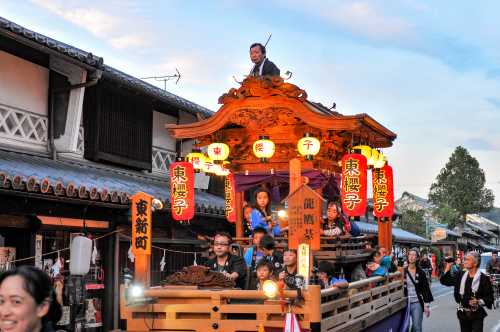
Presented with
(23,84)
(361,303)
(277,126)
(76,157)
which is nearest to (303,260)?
(361,303)

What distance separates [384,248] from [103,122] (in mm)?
7709

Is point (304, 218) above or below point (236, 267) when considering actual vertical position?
above

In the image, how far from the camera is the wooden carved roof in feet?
37.8

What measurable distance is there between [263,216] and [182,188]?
2.22 m

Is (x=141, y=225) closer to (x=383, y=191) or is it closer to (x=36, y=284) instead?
(x=36, y=284)

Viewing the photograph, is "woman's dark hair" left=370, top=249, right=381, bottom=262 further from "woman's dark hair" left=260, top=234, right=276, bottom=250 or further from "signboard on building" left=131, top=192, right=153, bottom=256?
"signboard on building" left=131, top=192, right=153, bottom=256

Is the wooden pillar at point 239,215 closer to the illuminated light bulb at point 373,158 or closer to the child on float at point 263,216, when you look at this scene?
the child on float at point 263,216

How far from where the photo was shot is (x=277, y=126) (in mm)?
12734

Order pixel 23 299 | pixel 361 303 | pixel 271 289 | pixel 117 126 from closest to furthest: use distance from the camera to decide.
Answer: pixel 23 299 → pixel 271 289 → pixel 361 303 → pixel 117 126

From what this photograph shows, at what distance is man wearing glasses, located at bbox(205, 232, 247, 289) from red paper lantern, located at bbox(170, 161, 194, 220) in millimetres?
5017

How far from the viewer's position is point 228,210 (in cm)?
1543

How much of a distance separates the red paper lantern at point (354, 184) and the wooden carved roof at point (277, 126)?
1.72 feet

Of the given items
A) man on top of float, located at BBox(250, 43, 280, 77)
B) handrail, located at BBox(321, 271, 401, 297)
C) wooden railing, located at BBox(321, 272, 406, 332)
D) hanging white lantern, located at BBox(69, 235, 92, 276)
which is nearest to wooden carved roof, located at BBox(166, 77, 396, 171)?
man on top of float, located at BBox(250, 43, 280, 77)

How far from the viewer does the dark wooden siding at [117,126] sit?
15984 mm
